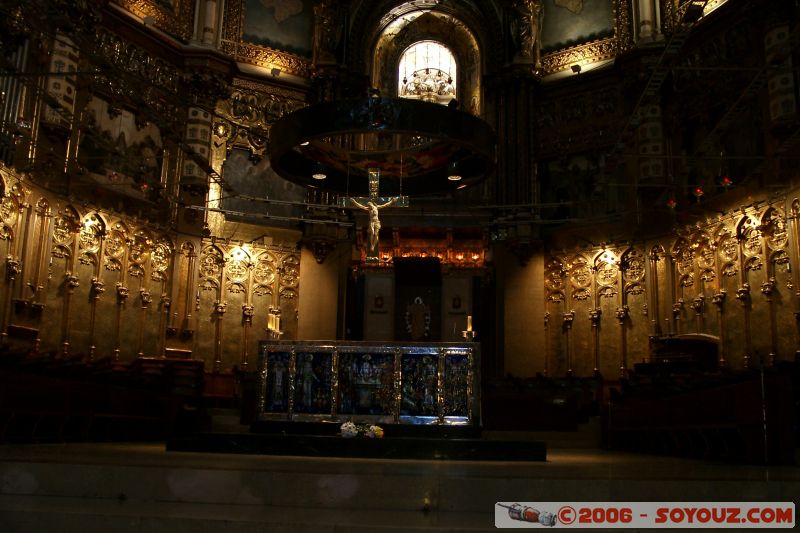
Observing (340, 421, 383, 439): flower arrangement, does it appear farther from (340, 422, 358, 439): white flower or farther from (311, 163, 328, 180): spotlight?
(311, 163, 328, 180): spotlight

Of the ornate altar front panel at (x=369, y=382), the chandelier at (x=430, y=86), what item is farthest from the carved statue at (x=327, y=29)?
the ornate altar front panel at (x=369, y=382)

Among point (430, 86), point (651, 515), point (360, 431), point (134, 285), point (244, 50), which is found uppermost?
point (244, 50)

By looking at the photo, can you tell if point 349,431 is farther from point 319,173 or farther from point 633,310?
point 633,310

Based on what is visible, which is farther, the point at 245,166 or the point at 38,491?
the point at 245,166

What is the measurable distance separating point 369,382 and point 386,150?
4.27m

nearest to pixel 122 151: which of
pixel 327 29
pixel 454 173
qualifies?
pixel 327 29

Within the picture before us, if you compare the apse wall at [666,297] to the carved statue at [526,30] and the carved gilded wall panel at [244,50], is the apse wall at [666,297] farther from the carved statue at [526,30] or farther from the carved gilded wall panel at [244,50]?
the carved gilded wall panel at [244,50]

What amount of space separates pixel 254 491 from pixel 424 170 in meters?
8.26

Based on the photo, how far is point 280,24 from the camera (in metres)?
25.2

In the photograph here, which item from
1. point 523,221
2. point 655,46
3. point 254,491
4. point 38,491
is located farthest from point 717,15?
point 38,491

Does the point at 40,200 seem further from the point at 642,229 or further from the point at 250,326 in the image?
the point at 642,229

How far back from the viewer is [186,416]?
55.7 ft

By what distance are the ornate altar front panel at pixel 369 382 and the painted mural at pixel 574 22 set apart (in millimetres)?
14308

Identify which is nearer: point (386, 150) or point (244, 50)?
point (386, 150)
